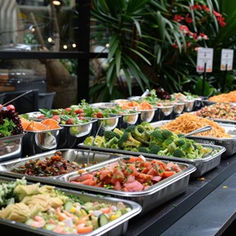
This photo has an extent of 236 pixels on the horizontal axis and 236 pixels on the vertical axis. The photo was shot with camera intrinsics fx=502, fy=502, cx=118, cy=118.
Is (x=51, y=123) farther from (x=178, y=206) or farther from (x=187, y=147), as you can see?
(x=178, y=206)

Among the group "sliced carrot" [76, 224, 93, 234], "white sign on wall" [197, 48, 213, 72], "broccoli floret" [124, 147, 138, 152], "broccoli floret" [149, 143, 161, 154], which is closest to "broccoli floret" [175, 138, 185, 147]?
"broccoli floret" [149, 143, 161, 154]

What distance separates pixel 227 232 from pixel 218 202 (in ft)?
2.42

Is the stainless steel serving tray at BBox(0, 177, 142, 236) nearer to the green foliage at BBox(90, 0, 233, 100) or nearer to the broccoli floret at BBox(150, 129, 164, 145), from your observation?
the broccoli floret at BBox(150, 129, 164, 145)

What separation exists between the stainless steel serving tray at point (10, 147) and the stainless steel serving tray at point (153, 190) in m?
0.37

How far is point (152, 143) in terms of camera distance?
8.41 ft

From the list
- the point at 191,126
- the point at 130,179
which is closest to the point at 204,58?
the point at 191,126

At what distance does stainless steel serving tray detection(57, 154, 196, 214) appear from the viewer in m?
1.79

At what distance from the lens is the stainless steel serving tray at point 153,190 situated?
1795 millimetres

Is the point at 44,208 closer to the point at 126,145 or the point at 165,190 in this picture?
the point at 165,190

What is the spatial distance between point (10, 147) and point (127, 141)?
24.7 inches

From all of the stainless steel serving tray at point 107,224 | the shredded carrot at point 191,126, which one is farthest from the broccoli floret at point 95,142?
the stainless steel serving tray at point 107,224


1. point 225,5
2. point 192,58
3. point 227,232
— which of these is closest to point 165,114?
point 227,232

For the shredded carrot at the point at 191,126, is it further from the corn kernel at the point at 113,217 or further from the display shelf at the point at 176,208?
the corn kernel at the point at 113,217

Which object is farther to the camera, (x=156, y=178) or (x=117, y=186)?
(x=156, y=178)
